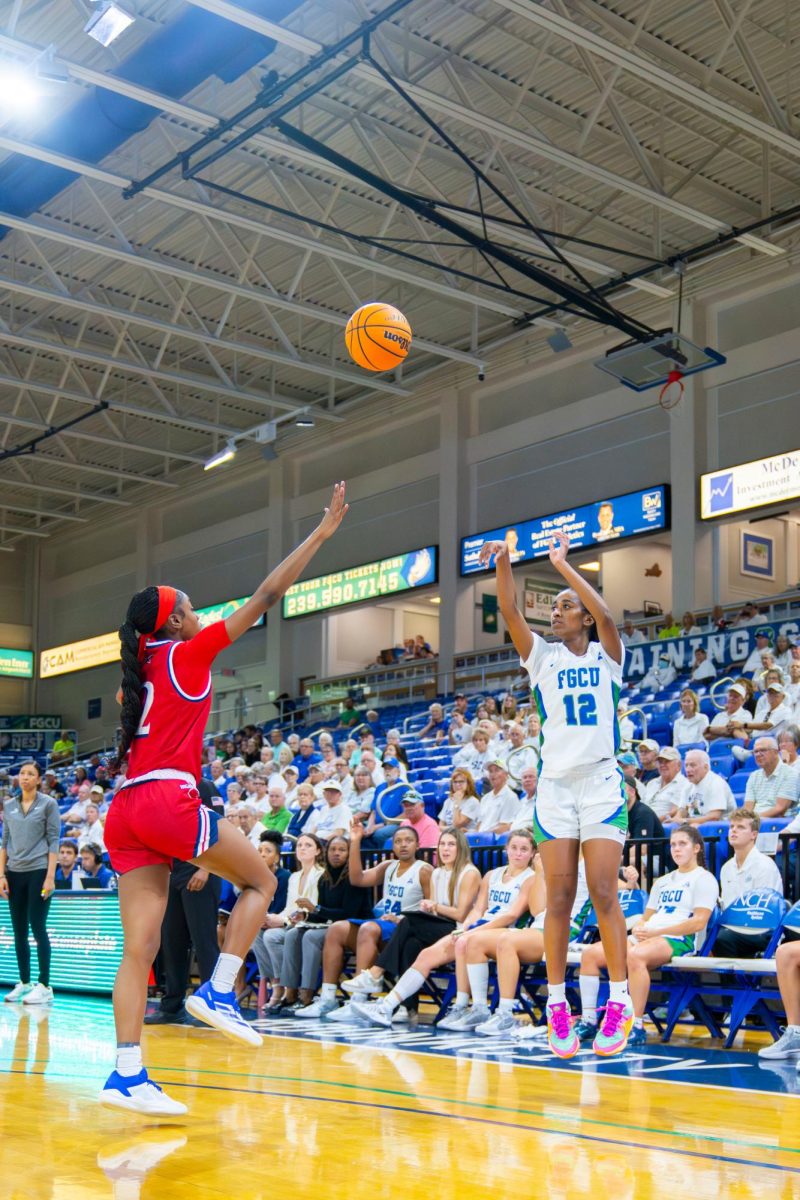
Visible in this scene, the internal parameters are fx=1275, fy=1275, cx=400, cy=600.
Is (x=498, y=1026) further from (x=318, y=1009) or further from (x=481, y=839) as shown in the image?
(x=481, y=839)

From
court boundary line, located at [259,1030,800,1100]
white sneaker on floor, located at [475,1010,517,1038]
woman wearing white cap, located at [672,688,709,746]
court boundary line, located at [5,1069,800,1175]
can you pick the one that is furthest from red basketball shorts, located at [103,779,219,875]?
woman wearing white cap, located at [672,688,709,746]

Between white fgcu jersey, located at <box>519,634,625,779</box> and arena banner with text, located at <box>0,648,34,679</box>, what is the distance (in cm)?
3285

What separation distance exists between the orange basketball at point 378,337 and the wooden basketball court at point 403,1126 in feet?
17.0

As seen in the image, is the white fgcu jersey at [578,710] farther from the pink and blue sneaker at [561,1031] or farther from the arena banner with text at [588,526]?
the arena banner with text at [588,526]

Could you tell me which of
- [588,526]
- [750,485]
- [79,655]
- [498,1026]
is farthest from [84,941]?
[79,655]

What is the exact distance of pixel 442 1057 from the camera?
6.26 m

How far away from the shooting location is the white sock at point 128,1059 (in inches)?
162

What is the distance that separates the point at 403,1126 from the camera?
13.6ft

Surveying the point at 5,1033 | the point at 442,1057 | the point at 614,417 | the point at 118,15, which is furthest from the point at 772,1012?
the point at 614,417

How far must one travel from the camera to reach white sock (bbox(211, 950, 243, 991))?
14.8ft

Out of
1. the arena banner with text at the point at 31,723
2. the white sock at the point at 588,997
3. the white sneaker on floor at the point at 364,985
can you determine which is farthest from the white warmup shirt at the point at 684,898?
the arena banner with text at the point at 31,723

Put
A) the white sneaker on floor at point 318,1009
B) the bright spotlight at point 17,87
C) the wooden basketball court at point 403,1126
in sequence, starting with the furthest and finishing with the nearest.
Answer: the bright spotlight at point 17,87
the white sneaker on floor at point 318,1009
the wooden basketball court at point 403,1126

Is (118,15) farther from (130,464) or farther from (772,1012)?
(130,464)

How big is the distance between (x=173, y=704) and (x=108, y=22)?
32.2 ft
